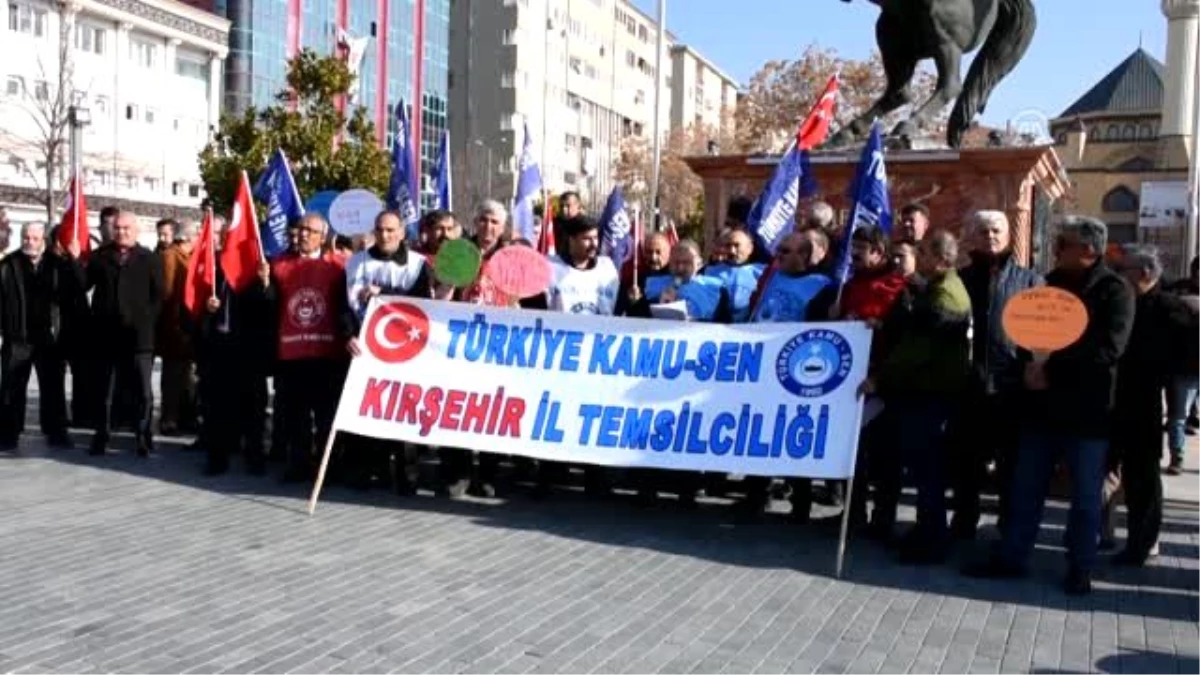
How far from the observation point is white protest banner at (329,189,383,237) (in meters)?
11.0

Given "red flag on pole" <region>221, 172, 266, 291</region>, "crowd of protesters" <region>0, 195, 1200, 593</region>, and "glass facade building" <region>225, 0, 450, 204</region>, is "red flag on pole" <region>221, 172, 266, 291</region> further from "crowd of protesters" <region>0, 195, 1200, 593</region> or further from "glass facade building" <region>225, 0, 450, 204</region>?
"glass facade building" <region>225, 0, 450, 204</region>

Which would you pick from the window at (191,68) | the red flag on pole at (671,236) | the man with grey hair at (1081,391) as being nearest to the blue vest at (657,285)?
the red flag on pole at (671,236)

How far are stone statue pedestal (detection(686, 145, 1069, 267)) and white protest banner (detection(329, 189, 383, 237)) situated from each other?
3.07 meters

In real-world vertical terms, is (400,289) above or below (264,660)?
above

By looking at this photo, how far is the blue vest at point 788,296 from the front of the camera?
26.6 feet

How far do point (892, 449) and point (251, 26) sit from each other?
6724cm

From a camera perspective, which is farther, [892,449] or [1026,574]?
[892,449]

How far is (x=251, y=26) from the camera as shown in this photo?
69.1 m

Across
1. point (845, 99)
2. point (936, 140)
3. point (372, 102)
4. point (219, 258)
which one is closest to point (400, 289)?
point (219, 258)

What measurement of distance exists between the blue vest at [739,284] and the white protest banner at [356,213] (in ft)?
12.0

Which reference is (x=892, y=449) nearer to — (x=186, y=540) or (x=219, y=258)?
(x=186, y=540)

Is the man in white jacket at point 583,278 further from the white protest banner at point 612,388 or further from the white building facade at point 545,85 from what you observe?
the white building facade at point 545,85

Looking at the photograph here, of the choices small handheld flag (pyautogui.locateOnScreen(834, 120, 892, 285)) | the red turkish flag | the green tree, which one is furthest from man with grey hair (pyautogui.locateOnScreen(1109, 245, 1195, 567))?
the green tree

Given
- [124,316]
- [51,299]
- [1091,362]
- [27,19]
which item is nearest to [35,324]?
[51,299]
